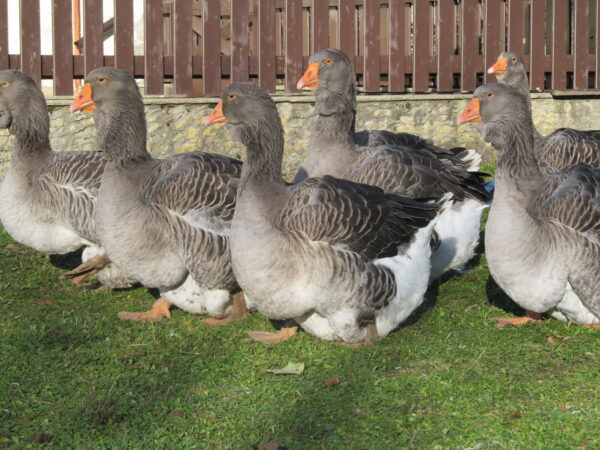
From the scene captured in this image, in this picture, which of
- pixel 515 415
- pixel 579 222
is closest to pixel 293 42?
pixel 579 222

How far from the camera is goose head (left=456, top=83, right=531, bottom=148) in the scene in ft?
21.5

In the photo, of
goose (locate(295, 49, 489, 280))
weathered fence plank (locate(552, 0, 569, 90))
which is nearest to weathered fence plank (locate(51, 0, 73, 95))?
goose (locate(295, 49, 489, 280))

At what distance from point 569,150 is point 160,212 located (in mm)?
4757

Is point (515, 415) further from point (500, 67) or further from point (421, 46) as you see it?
point (421, 46)

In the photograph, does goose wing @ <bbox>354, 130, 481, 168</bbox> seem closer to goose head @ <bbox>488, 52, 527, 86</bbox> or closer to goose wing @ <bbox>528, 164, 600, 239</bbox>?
goose head @ <bbox>488, 52, 527, 86</bbox>

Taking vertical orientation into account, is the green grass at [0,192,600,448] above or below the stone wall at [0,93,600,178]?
below

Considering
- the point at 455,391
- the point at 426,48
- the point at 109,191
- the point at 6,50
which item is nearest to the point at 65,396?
the point at 109,191

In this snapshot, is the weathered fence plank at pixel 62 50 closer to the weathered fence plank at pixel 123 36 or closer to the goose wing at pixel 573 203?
the weathered fence plank at pixel 123 36

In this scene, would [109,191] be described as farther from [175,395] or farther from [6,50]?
[6,50]

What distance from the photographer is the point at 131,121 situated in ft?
24.0

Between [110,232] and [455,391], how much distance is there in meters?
3.21

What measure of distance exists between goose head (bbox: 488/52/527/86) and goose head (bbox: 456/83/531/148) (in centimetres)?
449

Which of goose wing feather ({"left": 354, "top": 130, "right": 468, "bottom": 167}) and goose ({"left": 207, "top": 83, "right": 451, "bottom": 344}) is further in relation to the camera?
goose wing feather ({"left": 354, "top": 130, "right": 468, "bottom": 167})

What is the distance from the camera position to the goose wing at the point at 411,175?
768 centimetres
